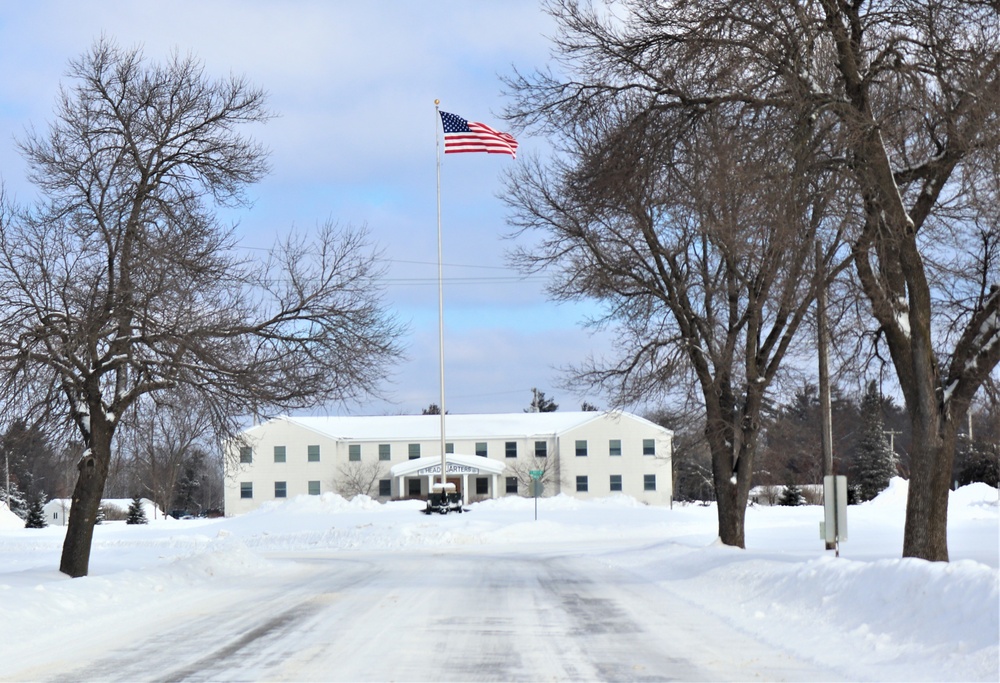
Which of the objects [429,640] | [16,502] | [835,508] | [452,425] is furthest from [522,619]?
[16,502]

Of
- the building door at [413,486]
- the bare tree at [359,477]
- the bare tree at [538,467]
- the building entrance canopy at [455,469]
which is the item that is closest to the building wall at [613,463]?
the bare tree at [538,467]

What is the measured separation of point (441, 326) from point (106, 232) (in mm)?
31887

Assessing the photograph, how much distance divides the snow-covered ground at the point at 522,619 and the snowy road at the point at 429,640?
0.04m

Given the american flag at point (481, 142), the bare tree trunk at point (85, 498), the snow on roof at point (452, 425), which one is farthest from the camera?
the snow on roof at point (452, 425)

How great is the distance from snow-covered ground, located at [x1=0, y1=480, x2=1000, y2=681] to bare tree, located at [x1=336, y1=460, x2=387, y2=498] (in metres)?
52.4

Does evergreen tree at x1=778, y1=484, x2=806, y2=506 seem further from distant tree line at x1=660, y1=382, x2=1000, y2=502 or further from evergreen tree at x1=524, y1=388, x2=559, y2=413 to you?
evergreen tree at x1=524, y1=388, x2=559, y2=413

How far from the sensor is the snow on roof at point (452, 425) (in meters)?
80.9

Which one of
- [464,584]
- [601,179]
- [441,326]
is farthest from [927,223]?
[441,326]

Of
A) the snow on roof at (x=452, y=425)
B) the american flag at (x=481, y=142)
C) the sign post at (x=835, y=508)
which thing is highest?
the american flag at (x=481, y=142)

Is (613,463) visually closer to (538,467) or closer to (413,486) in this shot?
(538,467)

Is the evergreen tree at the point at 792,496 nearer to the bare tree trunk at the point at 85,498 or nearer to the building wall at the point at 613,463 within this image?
the building wall at the point at 613,463

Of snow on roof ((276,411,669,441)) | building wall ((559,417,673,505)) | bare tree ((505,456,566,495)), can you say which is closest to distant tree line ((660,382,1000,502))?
building wall ((559,417,673,505))

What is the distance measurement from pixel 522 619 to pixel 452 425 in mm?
71446

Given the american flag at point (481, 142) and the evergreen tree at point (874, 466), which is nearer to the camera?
the american flag at point (481, 142)
